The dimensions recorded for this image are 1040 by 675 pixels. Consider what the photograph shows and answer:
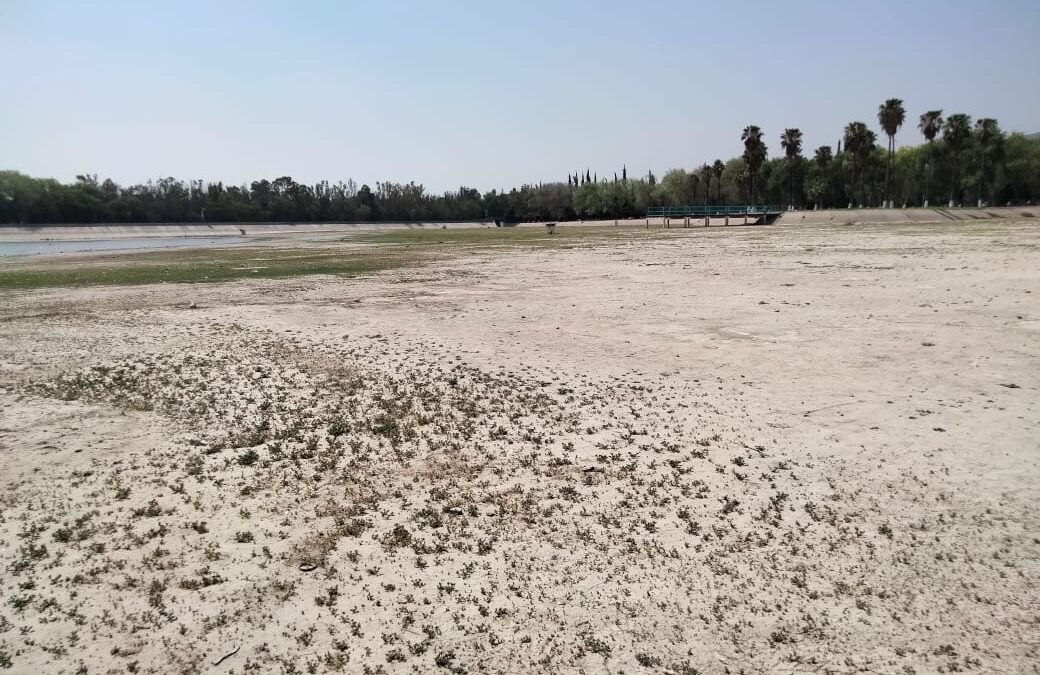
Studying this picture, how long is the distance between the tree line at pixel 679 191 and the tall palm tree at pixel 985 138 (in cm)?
19

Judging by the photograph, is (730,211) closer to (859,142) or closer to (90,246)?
(859,142)

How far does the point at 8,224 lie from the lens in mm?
125375

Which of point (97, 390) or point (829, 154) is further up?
point (829, 154)

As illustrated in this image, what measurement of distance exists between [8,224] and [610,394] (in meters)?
158

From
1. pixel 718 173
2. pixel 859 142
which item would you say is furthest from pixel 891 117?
pixel 718 173

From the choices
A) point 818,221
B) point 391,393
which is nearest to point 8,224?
point 818,221

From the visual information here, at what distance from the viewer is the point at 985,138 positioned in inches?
3698

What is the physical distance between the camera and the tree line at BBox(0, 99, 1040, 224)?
314 ft

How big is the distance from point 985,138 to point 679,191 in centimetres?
5372

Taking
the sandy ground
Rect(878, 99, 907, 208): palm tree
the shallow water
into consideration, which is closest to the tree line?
Rect(878, 99, 907, 208): palm tree

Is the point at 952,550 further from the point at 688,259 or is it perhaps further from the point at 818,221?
the point at 818,221

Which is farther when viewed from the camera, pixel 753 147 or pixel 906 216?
pixel 753 147

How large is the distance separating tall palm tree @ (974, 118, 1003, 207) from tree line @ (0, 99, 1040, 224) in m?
0.19

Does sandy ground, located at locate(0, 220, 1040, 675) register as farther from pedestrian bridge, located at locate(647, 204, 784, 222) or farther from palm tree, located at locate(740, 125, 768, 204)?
palm tree, located at locate(740, 125, 768, 204)
